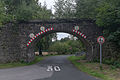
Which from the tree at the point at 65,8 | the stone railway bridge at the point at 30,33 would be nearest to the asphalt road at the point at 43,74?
the stone railway bridge at the point at 30,33

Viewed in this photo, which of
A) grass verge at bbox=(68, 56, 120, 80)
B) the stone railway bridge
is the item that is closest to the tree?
the stone railway bridge

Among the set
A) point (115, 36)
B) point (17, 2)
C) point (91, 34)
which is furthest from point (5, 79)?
point (17, 2)

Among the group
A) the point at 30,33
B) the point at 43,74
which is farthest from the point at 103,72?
the point at 30,33

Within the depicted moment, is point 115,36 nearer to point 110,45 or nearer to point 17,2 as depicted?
point 110,45

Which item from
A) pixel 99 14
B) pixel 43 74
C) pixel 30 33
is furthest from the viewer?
pixel 30 33

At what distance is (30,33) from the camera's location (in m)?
17.8

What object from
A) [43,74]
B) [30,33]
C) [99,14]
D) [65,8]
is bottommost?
[43,74]

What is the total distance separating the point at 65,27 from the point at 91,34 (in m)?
3.02

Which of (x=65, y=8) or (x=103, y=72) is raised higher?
(x=65, y=8)

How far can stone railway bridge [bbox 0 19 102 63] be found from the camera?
1748 cm

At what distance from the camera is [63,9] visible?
28.6 metres

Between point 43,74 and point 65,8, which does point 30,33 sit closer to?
point 43,74

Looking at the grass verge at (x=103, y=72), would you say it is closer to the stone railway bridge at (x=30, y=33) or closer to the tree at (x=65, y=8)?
the stone railway bridge at (x=30, y=33)

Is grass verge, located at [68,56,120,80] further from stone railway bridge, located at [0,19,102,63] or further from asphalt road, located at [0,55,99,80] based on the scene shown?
stone railway bridge, located at [0,19,102,63]
